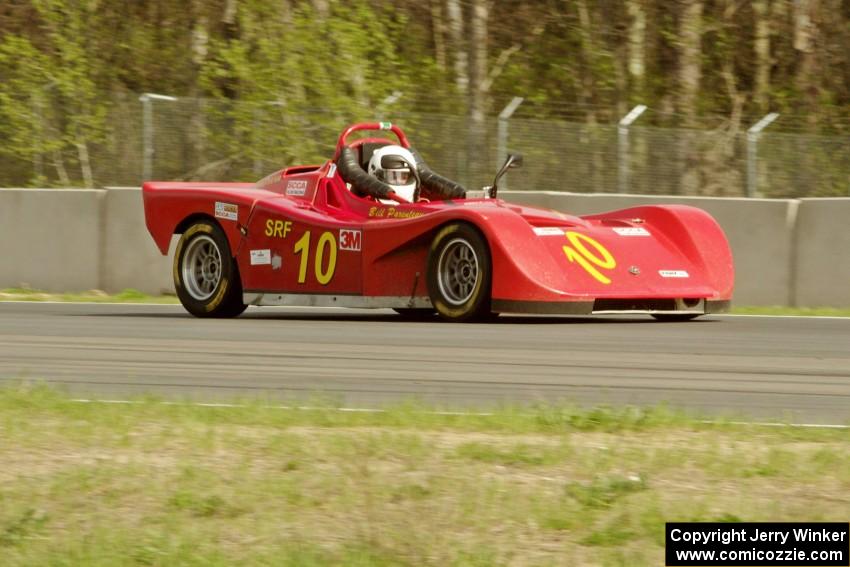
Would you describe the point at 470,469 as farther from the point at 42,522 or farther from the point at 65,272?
the point at 65,272

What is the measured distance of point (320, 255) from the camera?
38.3ft

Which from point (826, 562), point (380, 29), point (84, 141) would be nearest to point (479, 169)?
point (84, 141)

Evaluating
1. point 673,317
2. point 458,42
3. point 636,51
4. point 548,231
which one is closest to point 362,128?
point 548,231

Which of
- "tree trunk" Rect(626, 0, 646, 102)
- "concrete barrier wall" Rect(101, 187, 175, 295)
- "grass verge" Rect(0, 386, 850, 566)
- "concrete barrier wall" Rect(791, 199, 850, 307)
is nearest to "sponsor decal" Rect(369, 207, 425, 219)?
"concrete barrier wall" Rect(791, 199, 850, 307)

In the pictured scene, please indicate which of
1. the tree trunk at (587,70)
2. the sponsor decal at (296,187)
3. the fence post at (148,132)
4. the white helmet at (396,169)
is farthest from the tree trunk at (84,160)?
the tree trunk at (587,70)

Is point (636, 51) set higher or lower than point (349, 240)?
higher

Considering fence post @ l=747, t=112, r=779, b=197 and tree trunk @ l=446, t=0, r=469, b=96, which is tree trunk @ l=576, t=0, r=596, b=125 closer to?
tree trunk @ l=446, t=0, r=469, b=96

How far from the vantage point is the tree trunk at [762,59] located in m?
24.5

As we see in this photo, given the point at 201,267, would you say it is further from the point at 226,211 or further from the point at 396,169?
the point at 396,169

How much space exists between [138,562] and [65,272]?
462 inches

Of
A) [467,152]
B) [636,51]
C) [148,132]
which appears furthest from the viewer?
[636,51]

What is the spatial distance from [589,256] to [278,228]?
2.63 m

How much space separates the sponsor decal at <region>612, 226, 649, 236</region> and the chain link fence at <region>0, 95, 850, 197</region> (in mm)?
3339

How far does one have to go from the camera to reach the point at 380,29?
72.4 ft
